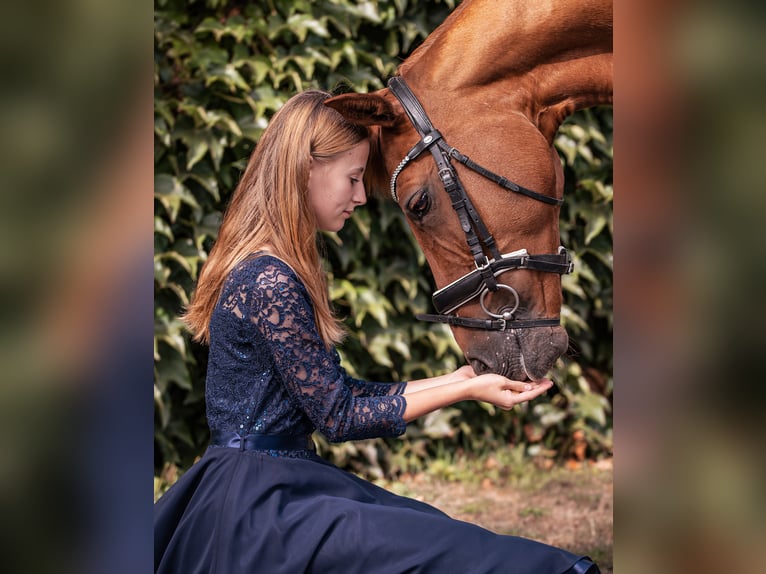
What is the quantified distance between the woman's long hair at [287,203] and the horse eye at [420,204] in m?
0.27

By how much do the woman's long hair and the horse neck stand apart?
0.40 m

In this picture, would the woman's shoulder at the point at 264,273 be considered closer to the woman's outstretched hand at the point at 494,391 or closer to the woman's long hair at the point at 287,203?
the woman's long hair at the point at 287,203

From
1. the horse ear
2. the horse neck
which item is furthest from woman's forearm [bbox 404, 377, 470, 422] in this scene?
the horse neck

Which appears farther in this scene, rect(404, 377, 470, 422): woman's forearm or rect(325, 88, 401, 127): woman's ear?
rect(325, 88, 401, 127): woman's ear

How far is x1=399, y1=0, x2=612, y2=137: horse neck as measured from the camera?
2467 mm

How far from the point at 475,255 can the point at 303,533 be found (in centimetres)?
101

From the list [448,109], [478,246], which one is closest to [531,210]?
[478,246]

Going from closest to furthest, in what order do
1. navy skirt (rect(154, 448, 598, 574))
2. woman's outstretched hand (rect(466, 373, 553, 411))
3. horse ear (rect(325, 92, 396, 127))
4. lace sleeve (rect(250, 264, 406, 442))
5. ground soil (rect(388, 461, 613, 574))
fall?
navy skirt (rect(154, 448, 598, 574))
lace sleeve (rect(250, 264, 406, 442))
woman's outstretched hand (rect(466, 373, 553, 411))
horse ear (rect(325, 92, 396, 127))
ground soil (rect(388, 461, 613, 574))

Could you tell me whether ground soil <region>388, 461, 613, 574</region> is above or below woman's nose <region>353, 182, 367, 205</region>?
below

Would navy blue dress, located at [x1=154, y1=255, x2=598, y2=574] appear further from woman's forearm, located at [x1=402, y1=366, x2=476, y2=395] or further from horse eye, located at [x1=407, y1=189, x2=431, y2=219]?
horse eye, located at [x1=407, y1=189, x2=431, y2=219]

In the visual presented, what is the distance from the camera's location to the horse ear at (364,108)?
2223 mm
